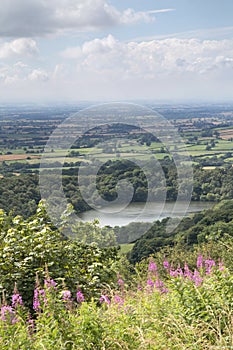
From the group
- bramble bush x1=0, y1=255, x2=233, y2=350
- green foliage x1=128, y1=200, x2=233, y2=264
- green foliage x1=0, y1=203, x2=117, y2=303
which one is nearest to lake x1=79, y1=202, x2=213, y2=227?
green foliage x1=0, y1=203, x2=117, y2=303

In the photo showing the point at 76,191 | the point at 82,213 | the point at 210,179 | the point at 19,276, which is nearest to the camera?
the point at 19,276

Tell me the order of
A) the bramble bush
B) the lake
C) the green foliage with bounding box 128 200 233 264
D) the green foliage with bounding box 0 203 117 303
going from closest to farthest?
the bramble bush, the green foliage with bounding box 0 203 117 303, the lake, the green foliage with bounding box 128 200 233 264

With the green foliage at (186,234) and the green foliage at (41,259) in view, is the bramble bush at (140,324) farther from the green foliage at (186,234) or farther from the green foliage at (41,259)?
the green foliage at (186,234)

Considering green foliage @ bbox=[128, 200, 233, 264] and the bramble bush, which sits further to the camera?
green foliage @ bbox=[128, 200, 233, 264]

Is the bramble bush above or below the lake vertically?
above

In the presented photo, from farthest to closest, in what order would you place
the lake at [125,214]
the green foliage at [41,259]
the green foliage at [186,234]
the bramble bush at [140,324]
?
the green foliage at [186,234] → the lake at [125,214] → the green foliage at [41,259] → the bramble bush at [140,324]

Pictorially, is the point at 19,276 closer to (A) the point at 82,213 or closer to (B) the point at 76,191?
(A) the point at 82,213

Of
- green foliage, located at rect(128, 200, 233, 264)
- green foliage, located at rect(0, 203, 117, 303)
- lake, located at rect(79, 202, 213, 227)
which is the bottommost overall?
green foliage, located at rect(128, 200, 233, 264)

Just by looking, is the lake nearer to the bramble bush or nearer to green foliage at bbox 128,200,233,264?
the bramble bush

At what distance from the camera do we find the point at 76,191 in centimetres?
905

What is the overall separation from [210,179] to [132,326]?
3990cm

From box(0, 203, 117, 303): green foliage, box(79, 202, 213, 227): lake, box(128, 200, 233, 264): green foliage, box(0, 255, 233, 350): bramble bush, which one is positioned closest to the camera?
box(0, 255, 233, 350): bramble bush

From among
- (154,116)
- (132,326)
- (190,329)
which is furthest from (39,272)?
(154,116)

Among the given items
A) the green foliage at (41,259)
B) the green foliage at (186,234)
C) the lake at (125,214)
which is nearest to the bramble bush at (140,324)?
the green foliage at (41,259)
